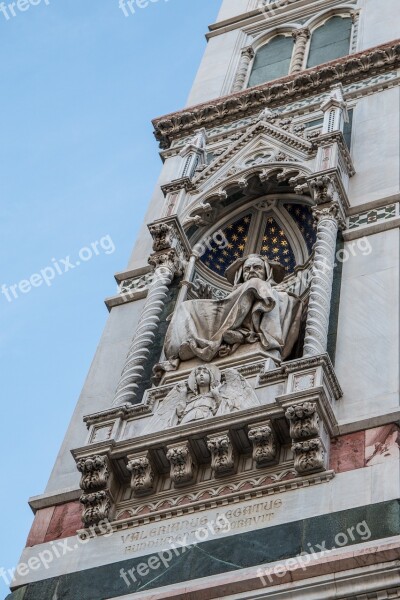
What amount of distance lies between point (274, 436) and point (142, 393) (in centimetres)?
273

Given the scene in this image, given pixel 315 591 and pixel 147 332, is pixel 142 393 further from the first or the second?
pixel 315 591

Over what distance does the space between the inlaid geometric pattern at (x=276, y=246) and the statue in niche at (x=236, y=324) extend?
2063 mm

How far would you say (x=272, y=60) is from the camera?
25.5 m

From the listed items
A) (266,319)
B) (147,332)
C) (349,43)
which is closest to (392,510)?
(266,319)

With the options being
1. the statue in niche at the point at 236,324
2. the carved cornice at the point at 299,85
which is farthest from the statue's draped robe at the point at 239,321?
the carved cornice at the point at 299,85

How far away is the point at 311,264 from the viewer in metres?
17.3

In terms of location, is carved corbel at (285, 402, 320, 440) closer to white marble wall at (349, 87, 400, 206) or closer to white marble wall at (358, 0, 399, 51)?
white marble wall at (349, 87, 400, 206)

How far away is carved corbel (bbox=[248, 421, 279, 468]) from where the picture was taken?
13297 millimetres

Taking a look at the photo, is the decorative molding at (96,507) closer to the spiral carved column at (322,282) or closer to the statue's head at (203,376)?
the statue's head at (203,376)

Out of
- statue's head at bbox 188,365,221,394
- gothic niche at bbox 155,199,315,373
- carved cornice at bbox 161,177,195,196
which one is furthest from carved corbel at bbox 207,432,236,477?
carved cornice at bbox 161,177,195,196

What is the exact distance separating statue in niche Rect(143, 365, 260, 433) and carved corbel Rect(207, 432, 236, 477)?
0.37 meters

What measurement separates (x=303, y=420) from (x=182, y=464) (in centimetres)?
142

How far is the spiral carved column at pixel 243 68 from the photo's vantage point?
24.3m

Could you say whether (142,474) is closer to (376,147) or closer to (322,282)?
(322,282)
